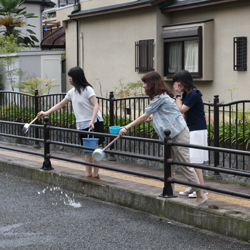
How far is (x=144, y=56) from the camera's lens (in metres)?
15.9

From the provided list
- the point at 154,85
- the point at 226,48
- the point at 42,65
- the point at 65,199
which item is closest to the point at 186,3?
the point at 226,48

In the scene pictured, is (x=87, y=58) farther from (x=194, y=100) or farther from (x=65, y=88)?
(x=194, y=100)

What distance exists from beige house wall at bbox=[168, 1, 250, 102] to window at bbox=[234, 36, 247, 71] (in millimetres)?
129

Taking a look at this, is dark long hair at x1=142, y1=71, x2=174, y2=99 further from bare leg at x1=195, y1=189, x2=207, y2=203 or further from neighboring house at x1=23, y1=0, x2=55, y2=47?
neighboring house at x1=23, y1=0, x2=55, y2=47

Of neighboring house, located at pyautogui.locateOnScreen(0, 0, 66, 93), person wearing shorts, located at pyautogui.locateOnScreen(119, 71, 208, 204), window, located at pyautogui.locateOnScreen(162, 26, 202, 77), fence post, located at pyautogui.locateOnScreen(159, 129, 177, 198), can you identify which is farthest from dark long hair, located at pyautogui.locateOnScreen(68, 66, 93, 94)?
neighboring house, located at pyautogui.locateOnScreen(0, 0, 66, 93)

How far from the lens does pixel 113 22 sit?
1708 centimetres

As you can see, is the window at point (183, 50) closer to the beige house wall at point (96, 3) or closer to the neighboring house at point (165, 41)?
the neighboring house at point (165, 41)

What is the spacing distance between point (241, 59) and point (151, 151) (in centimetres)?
586

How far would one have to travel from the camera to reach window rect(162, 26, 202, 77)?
14.3 meters

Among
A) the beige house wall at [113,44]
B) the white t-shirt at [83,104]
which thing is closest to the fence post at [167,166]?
the white t-shirt at [83,104]

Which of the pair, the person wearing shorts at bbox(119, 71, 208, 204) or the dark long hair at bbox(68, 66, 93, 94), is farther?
the dark long hair at bbox(68, 66, 93, 94)

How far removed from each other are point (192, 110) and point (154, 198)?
1.22m

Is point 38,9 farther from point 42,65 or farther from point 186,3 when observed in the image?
point 186,3

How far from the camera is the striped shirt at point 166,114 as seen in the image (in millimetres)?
5602
